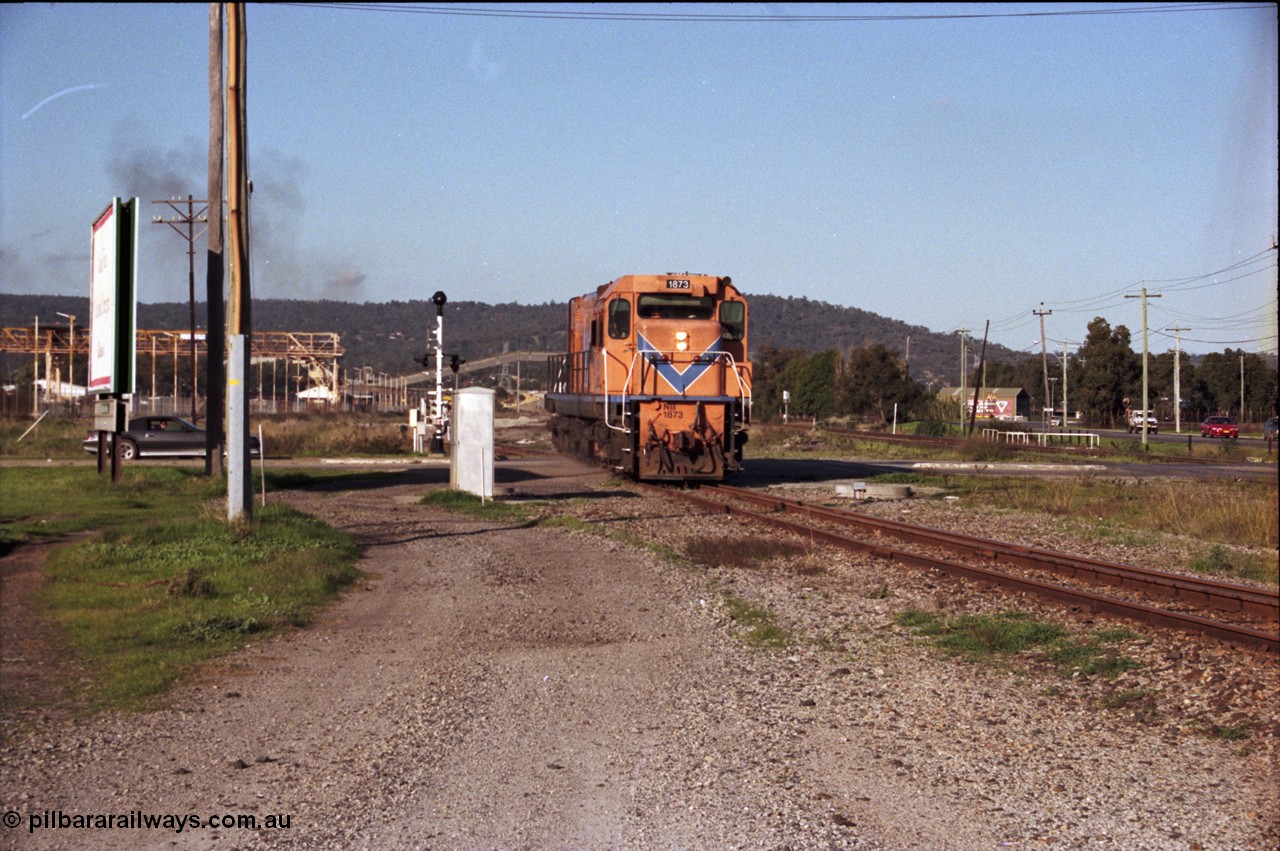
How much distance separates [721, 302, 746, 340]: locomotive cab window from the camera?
23.4m

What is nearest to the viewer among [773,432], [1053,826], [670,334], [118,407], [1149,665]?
[1053,826]

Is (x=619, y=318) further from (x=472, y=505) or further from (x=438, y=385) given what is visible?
(x=438, y=385)

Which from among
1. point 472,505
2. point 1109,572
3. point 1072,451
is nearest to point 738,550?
point 1109,572

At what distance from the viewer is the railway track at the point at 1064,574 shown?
9875 mm

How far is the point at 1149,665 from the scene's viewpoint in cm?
851

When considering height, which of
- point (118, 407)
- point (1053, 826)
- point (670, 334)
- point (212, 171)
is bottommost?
→ point (1053, 826)

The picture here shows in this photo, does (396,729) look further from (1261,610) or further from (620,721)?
(1261,610)

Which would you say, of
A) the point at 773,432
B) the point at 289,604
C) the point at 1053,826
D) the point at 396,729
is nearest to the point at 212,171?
the point at 289,604

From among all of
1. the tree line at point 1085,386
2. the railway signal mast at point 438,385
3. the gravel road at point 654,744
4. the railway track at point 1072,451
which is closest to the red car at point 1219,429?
the tree line at point 1085,386

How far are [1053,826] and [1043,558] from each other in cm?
856

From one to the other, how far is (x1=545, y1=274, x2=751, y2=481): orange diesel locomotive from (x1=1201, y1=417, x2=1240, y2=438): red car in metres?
46.3

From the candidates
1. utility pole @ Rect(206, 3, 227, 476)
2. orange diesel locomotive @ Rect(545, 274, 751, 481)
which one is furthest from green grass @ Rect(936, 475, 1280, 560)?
utility pole @ Rect(206, 3, 227, 476)

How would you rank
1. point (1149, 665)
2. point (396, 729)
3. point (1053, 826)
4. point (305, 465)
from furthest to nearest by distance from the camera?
point (305, 465)
point (1149, 665)
point (396, 729)
point (1053, 826)

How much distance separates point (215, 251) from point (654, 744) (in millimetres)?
19044
